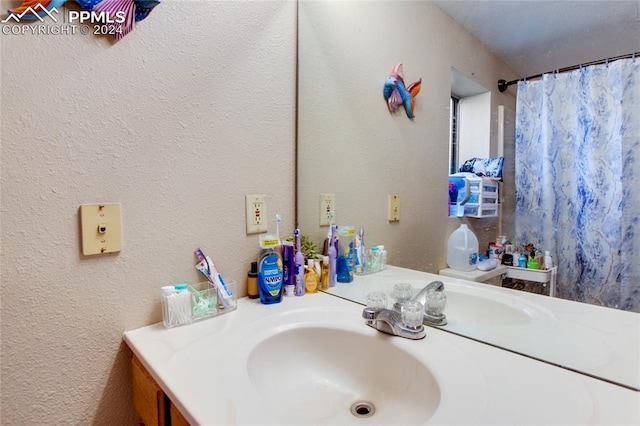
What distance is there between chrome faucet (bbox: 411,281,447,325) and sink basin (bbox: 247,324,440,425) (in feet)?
0.46

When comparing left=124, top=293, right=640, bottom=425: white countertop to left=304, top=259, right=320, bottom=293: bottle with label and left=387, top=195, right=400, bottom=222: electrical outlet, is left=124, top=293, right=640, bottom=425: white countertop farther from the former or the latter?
left=387, top=195, right=400, bottom=222: electrical outlet

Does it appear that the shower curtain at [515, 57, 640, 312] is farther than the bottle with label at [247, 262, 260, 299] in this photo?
No

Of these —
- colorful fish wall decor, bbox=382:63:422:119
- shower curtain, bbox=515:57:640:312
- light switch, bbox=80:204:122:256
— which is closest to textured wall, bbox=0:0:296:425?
light switch, bbox=80:204:122:256

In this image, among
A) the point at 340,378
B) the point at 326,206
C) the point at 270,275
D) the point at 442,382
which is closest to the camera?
the point at 442,382

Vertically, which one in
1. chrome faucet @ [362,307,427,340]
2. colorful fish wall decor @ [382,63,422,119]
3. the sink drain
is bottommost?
the sink drain

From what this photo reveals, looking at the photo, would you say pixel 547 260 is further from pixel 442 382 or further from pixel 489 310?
pixel 442 382

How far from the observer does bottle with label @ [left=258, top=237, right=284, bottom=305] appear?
94 centimetres

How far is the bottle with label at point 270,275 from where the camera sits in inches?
37.0

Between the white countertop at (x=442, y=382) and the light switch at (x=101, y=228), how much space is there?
0.72ft

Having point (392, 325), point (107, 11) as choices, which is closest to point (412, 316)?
point (392, 325)

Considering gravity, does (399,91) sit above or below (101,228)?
above

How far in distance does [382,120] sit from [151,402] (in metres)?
0.98

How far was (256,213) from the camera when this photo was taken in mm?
1019

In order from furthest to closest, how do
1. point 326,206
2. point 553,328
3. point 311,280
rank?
point 326,206 → point 311,280 → point 553,328
